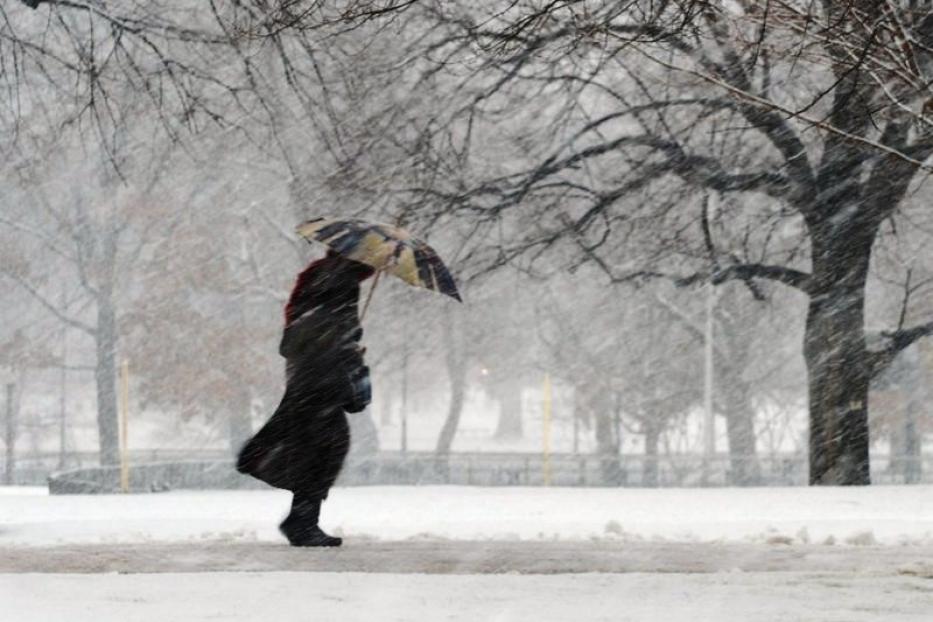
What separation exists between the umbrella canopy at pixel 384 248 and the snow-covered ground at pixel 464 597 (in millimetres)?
1961

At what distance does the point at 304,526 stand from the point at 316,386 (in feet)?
2.76

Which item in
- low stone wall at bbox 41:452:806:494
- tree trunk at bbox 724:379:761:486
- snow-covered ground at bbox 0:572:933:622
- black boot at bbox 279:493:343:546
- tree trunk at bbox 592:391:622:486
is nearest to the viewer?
snow-covered ground at bbox 0:572:933:622

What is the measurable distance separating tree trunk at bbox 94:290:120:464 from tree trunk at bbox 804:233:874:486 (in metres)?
26.0

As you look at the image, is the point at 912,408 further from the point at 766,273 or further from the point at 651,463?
the point at 766,273

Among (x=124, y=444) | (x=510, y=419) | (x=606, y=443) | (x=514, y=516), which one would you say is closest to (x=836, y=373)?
(x=514, y=516)

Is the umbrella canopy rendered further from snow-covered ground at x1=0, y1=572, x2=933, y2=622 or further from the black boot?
snow-covered ground at x1=0, y1=572, x2=933, y2=622

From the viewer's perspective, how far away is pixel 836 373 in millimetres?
17188

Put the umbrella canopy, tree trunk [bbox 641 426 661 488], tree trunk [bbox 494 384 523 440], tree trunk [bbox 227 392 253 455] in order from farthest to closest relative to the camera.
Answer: tree trunk [bbox 494 384 523 440]
tree trunk [bbox 641 426 661 488]
tree trunk [bbox 227 392 253 455]
the umbrella canopy

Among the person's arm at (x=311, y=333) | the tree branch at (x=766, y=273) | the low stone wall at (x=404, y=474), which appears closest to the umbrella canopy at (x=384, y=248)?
the person's arm at (x=311, y=333)

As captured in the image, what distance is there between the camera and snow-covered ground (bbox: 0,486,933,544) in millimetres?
10820

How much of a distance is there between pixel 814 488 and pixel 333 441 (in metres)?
7.19

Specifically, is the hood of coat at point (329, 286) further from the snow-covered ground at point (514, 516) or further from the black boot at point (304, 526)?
the snow-covered ground at point (514, 516)

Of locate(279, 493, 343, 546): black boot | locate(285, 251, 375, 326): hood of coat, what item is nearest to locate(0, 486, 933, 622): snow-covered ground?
locate(279, 493, 343, 546): black boot

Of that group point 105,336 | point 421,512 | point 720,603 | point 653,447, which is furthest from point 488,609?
point 653,447
